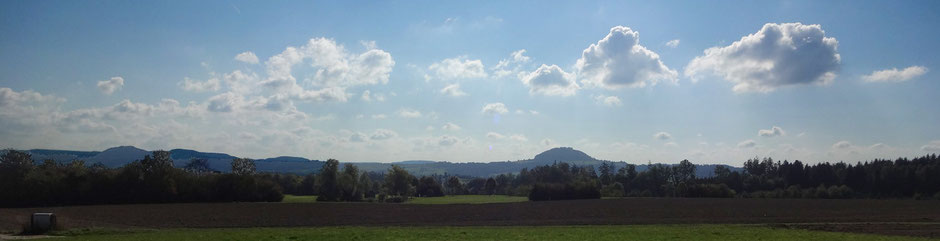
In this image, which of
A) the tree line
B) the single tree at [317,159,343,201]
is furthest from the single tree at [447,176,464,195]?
the single tree at [317,159,343,201]

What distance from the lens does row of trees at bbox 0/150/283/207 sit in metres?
68.9

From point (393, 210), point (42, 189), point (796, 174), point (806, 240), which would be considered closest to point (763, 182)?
point (796, 174)

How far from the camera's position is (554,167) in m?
188

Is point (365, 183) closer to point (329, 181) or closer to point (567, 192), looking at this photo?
point (329, 181)

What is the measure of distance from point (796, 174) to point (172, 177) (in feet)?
450

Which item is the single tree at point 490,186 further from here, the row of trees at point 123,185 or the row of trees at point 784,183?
the row of trees at point 123,185

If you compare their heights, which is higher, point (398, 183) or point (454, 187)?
point (398, 183)

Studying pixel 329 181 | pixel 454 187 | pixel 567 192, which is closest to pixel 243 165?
pixel 329 181

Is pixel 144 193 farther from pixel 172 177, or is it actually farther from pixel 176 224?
pixel 176 224

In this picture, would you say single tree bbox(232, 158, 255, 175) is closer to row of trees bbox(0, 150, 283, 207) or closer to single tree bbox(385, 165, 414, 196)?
single tree bbox(385, 165, 414, 196)

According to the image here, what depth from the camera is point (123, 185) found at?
75.4 m

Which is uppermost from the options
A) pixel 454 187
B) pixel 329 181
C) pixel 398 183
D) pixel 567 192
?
pixel 329 181

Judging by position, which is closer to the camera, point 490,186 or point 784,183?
point 784,183

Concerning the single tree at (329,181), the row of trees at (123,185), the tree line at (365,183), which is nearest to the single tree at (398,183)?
the tree line at (365,183)
